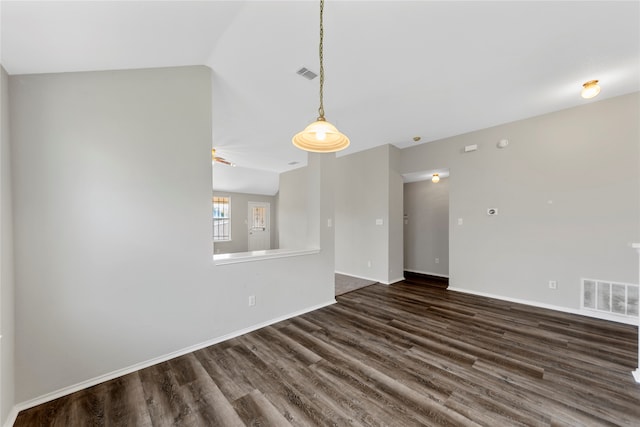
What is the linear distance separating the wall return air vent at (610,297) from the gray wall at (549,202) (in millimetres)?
80

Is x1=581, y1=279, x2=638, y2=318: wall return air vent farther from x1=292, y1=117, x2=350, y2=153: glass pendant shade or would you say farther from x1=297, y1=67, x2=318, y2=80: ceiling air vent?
x1=297, y1=67, x2=318, y2=80: ceiling air vent

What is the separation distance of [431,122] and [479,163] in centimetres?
118

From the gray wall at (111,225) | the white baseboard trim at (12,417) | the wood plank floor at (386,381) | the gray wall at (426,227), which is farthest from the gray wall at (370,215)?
the white baseboard trim at (12,417)

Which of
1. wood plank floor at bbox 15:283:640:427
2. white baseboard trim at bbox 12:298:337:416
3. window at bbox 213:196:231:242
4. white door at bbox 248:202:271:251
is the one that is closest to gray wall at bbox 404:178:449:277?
wood plank floor at bbox 15:283:640:427

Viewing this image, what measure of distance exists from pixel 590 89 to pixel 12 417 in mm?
5925

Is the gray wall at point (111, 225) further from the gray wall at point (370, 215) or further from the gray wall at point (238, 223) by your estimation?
the gray wall at point (238, 223)

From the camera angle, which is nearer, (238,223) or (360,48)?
(360,48)

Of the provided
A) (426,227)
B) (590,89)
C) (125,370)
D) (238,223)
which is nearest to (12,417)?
(125,370)

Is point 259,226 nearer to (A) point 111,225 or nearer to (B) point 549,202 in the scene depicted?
(A) point 111,225

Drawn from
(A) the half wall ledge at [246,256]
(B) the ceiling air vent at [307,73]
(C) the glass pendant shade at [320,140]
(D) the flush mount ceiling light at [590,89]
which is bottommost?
(A) the half wall ledge at [246,256]

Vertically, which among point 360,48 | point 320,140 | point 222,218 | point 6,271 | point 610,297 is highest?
point 360,48

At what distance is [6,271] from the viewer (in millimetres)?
1530

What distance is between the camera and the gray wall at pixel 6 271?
1.48m

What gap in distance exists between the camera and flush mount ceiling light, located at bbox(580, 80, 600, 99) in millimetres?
2680
